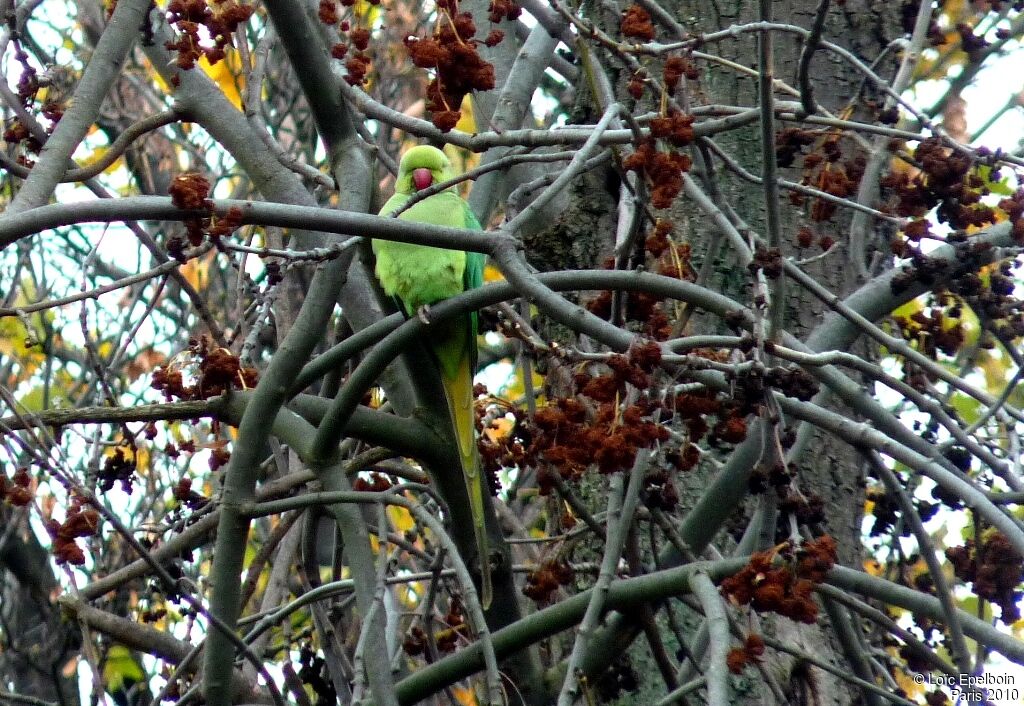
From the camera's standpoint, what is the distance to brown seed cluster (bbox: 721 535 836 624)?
1921 mm

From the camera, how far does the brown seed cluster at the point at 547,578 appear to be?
2596 mm

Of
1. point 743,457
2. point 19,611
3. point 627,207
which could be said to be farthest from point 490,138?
point 19,611

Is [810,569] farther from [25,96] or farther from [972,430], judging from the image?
[25,96]

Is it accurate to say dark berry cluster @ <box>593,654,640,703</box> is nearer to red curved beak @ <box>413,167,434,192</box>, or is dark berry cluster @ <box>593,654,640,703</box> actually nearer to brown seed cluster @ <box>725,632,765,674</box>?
brown seed cluster @ <box>725,632,765,674</box>

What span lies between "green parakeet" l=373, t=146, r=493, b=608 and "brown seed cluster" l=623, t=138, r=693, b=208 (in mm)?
1050

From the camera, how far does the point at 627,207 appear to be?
2914 millimetres

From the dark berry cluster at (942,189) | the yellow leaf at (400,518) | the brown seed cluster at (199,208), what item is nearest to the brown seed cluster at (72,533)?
the brown seed cluster at (199,208)

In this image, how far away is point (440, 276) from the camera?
3686 millimetres

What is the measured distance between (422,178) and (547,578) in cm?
188

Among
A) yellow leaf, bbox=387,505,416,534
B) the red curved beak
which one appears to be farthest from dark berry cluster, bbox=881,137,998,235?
yellow leaf, bbox=387,505,416,534

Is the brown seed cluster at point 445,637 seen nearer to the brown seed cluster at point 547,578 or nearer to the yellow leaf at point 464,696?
the brown seed cluster at point 547,578

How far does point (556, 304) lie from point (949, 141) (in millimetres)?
1014

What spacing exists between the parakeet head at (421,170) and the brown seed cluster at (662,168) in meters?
1.83

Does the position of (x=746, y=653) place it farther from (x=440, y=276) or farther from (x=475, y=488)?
(x=440, y=276)
